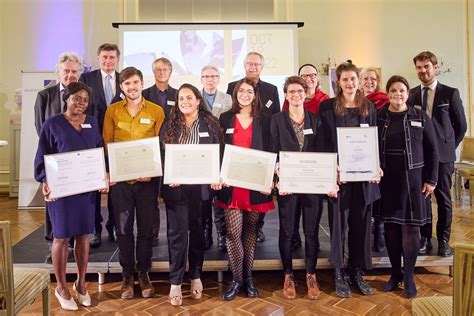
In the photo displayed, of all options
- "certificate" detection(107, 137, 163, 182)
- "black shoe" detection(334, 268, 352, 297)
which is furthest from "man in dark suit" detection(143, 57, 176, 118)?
"black shoe" detection(334, 268, 352, 297)

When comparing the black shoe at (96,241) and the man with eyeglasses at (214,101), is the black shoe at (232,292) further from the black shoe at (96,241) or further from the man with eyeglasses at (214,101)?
the black shoe at (96,241)

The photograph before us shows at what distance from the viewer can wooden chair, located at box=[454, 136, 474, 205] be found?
21.4 ft

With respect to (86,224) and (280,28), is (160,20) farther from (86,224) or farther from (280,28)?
(86,224)

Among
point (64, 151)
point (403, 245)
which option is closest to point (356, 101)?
point (403, 245)

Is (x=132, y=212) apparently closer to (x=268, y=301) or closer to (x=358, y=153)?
(x=268, y=301)

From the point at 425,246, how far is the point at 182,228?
7.11ft

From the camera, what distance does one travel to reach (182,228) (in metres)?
2.99

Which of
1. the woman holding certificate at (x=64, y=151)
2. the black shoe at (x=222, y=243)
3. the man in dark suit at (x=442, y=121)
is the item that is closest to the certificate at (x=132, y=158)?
the woman holding certificate at (x=64, y=151)

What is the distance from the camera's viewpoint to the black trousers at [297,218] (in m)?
3.02

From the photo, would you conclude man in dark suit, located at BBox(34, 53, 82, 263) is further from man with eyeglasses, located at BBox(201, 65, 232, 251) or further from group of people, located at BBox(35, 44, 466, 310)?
man with eyeglasses, located at BBox(201, 65, 232, 251)

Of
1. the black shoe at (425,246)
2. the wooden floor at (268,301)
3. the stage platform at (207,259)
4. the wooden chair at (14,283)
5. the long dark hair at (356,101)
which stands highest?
the long dark hair at (356,101)

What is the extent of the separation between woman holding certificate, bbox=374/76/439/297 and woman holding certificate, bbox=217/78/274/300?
870 millimetres

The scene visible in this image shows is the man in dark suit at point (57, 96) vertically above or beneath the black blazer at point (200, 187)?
above

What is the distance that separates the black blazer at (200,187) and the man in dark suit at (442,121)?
1.87 meters
